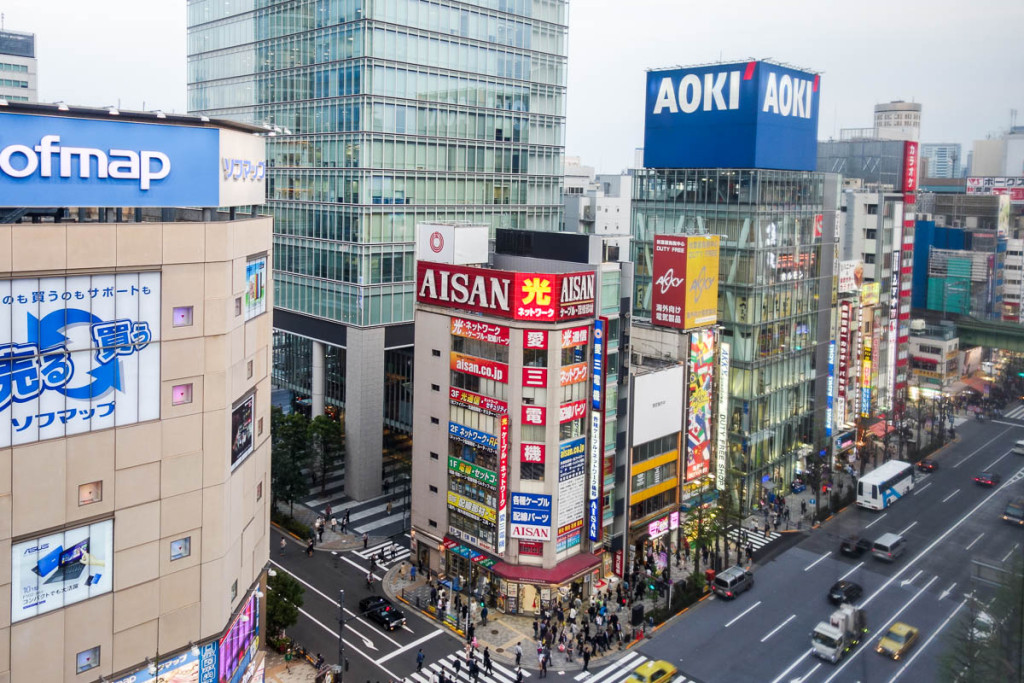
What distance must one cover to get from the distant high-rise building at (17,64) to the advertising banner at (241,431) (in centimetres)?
12214

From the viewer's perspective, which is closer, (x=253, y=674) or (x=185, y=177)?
(x=185, y=177)

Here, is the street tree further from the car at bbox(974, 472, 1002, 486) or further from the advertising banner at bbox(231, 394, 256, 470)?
the car at bbox(974, 472, 1002, 486)

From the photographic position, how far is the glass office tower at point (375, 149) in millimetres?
71375

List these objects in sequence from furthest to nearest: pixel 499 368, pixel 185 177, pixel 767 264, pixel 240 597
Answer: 1. pixel 767 264
2. pixel 499 368
3. pixel 240 597
4. pixel 185 177

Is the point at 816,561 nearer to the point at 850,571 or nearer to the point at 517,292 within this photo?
the point at 850,571

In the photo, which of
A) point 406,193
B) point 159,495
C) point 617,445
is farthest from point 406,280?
point 159,495

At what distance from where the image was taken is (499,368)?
5362 cm

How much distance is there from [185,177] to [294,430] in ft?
133

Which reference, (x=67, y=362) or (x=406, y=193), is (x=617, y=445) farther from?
(x=67, y=362)

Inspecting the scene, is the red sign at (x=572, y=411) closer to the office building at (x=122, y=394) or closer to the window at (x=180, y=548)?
the office building at (x=122, y=394)

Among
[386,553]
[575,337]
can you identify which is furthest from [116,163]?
[386,553]

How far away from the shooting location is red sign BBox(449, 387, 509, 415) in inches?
2109

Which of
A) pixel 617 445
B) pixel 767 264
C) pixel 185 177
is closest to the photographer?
pixel 185 177

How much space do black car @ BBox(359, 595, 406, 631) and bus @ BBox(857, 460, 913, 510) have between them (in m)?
42.6
